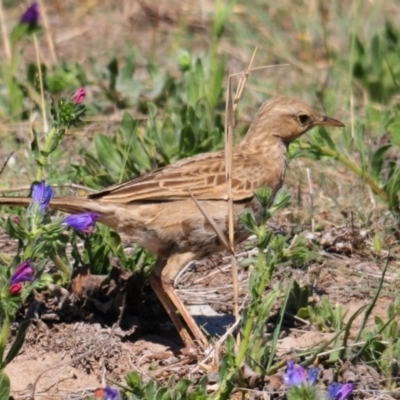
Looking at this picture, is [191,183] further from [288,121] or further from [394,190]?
[394,190]

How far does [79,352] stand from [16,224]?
1313 millimetres

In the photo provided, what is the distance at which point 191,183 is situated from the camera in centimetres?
623

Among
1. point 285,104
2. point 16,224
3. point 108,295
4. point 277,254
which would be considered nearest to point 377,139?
point 285,104

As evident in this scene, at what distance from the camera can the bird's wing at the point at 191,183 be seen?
606 centimetres

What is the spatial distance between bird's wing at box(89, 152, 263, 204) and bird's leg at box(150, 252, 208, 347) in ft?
1.16

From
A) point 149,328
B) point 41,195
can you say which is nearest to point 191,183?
point 149,328

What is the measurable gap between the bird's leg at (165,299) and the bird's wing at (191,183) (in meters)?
0.40

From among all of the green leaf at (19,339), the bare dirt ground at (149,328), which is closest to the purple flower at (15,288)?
the green leaf at (19,339)

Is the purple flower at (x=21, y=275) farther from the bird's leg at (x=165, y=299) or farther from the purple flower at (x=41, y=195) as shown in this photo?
the bird's leg at (x=165, y=299)

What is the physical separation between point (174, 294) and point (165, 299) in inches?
3.7

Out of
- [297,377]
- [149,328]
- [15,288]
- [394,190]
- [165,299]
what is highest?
Result: [15,288]

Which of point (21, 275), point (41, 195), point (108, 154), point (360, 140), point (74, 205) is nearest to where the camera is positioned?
point (21, 275)

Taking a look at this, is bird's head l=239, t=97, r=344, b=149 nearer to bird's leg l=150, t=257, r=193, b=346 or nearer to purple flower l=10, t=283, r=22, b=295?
bird's leg l=150, t=257, r=193, b=346

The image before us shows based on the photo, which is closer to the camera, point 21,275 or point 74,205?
point 21,275
